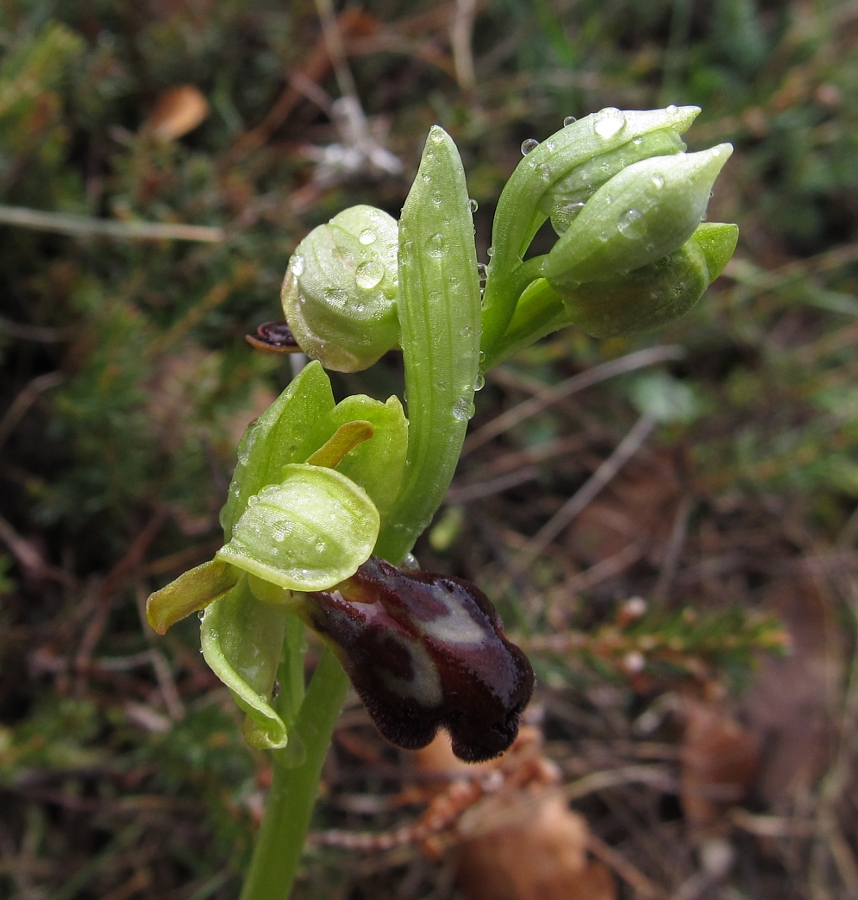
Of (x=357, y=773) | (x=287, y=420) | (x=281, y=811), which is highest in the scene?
(x=287, y=420)

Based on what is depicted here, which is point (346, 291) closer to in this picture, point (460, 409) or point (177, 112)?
point (460, 409)

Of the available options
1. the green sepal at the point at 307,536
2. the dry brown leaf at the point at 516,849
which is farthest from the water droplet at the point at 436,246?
the dry brown leaf at the point at 516,849

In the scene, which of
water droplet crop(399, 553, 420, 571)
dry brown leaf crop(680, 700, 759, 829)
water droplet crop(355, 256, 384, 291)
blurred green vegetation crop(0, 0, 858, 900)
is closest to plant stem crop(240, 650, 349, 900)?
water droplet crop(399, 553, 420, 571)

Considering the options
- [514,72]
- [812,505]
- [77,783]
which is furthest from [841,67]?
[77,783]

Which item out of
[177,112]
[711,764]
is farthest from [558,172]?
[711,764]

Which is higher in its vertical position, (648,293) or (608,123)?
(608,123)

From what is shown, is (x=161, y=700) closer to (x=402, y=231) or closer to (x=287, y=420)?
(x=287, y=420)
